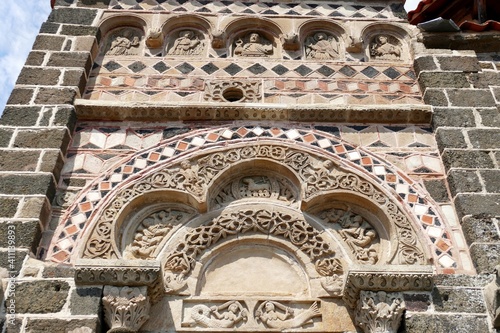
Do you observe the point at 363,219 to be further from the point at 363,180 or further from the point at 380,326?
the point at 380,326

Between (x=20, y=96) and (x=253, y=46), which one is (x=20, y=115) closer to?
(x=20, y=96)

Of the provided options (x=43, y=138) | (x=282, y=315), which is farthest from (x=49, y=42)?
(x=282, y=315)

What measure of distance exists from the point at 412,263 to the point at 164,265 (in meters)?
1.92

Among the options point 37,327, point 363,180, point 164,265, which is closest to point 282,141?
point 363,180

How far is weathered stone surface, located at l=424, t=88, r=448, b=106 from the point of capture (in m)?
5.99

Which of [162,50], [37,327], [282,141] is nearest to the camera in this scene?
[37,327]

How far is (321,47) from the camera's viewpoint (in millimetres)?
6844

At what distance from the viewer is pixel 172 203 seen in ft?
17.6

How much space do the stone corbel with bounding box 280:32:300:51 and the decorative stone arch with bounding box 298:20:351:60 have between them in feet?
0.35

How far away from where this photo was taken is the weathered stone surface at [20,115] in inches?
221

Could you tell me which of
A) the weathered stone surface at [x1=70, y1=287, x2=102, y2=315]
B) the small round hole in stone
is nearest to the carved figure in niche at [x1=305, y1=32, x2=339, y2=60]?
the small round hole in stone

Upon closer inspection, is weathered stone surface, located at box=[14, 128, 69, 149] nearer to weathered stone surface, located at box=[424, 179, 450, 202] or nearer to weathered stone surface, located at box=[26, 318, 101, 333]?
weathered stone surface, located at box=[26, 318, 101, 333]

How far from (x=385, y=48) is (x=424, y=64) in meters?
0.61

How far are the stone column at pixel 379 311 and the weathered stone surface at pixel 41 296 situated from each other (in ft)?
6.98
